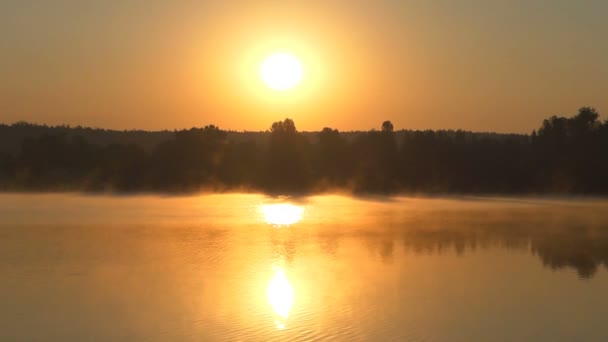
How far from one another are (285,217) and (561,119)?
2242 centimetres

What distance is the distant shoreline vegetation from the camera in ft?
132

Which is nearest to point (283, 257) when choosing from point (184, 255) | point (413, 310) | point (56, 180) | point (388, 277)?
point (184, 255)

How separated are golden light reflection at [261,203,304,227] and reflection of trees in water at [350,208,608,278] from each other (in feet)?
9.68

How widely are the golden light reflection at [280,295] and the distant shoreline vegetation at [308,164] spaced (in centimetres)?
2985

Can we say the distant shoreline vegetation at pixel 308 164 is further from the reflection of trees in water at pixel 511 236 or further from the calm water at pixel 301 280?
the calm water at pixel 301 280

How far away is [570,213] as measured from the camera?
25.3 metres

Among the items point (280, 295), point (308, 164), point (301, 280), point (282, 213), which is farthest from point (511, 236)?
point (308, 164)

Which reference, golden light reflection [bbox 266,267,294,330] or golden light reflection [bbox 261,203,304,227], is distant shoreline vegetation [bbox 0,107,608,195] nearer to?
golden light reflection [bbox 261,203,304,227]

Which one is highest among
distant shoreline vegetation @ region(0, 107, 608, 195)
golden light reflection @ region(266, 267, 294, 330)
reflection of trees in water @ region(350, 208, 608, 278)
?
distant shoreline vegetation @ region(0, 107, 608, 195)

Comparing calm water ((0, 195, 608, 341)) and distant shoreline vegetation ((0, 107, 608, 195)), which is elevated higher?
distant shoreline vegetation ((0, 107, 608, 195))

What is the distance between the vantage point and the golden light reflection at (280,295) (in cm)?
853

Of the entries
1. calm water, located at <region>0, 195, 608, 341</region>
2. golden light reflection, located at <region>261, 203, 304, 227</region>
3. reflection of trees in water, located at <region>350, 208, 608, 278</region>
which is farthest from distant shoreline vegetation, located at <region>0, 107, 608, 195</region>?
calm water, located at <region>0, 195, 608, 341</region>

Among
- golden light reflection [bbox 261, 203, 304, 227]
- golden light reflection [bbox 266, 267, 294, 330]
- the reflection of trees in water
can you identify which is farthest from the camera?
golden light reflection [bbox 261, 203, 304, 227]

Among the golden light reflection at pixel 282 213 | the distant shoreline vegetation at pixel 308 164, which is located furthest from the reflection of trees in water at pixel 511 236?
the distant shoreline vegetation at pixel 308 164
